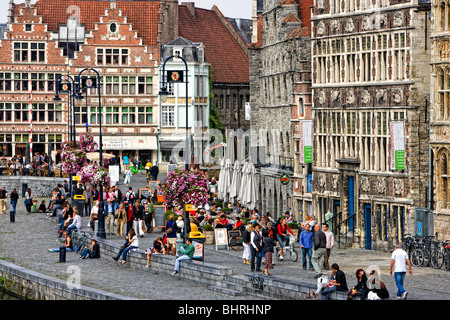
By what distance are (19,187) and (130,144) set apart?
14.9 m

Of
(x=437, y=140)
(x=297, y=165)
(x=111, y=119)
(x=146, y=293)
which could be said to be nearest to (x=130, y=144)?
(x=111, y=119)

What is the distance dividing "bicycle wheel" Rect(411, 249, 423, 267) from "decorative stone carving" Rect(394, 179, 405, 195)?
6.61m

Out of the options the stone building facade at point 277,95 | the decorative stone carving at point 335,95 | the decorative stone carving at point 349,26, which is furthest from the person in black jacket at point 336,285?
the stone building facade at point 277,95

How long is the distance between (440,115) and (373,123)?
19.8ft

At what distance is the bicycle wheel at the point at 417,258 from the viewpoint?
38.5m

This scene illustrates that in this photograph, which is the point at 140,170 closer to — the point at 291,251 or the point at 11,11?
the point at 11,11

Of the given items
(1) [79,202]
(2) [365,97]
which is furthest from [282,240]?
(1) [79,202]

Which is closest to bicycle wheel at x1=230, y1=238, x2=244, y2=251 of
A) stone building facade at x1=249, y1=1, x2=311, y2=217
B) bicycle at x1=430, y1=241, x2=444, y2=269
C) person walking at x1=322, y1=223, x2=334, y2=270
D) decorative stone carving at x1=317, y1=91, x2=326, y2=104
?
person walking at x1=322, y1=223, x2=334, y2=270

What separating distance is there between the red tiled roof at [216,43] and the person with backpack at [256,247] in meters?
58.2

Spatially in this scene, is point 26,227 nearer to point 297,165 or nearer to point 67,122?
point 297,165

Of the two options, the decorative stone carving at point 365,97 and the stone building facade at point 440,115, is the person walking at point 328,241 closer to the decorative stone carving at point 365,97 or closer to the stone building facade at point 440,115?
the stone building facade at point 440,115

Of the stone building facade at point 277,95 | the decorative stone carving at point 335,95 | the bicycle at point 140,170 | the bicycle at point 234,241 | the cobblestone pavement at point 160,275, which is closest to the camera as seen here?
the cobblestone pavement at point 160,275

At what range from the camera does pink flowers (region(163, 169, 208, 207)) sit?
45.3 metres
